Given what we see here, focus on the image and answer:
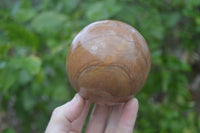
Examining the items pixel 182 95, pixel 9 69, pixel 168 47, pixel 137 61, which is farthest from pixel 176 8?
pixel 9 69

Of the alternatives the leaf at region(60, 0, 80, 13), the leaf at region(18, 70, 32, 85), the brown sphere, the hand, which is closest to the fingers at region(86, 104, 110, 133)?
the hand

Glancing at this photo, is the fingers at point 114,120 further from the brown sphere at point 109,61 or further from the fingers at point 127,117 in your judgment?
the brown sphere at point 109,61

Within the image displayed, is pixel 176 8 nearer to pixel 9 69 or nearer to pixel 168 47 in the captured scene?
pixel 168 47

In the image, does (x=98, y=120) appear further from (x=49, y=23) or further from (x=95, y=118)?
(x=49, y=23)

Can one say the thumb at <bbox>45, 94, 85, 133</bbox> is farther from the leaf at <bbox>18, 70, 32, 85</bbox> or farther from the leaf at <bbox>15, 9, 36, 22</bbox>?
the leaf at <bbox>15, 9, 36, 22</bbox>

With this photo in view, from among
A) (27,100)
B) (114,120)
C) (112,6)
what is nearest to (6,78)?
(27,100)
